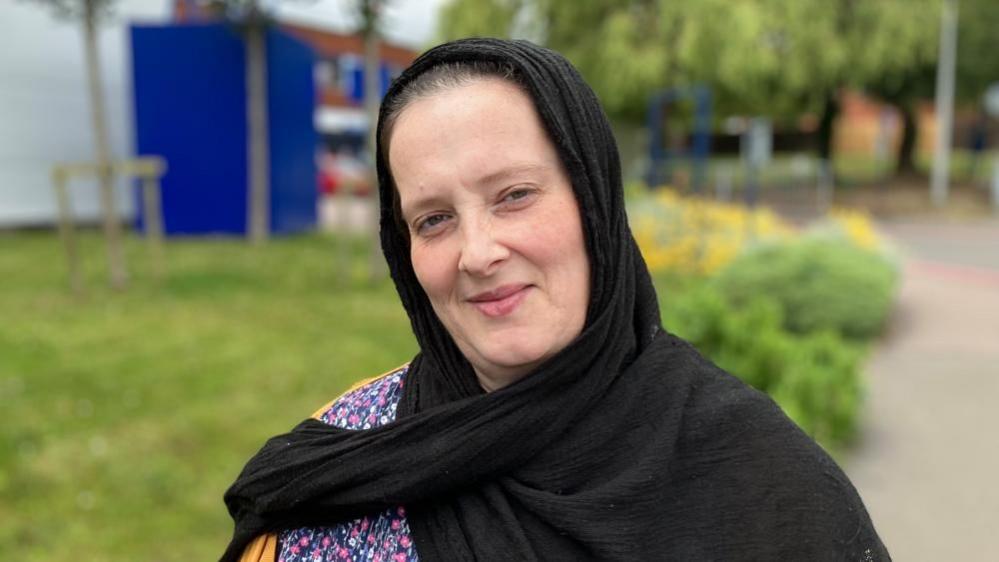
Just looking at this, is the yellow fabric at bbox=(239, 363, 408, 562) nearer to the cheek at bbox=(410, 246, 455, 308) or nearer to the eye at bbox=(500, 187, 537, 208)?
the cheek at bbox=(410, 246, 455, 308)

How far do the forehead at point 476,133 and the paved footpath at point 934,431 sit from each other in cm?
297

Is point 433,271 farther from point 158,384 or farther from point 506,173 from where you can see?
point 158,384

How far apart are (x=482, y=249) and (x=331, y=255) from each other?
10.4 metres

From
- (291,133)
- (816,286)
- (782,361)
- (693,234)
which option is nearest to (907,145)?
(693,234)

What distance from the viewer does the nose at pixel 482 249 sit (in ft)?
4.30

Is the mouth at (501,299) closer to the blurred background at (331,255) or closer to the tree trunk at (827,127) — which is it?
the blurred background at (331,255)

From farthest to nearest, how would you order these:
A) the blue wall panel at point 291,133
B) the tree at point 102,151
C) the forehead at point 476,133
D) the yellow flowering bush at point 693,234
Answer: the blue wall panel at point 291,133 < the yellow flowering bush at point 693,234 < the tree at point 102,151 < the forehead at point 476,133

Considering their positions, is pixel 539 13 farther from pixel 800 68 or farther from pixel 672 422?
pixel 672 422

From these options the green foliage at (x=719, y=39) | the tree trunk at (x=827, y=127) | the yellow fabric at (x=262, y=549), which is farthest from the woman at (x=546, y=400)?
the tree trunk at (x=827, y=127)

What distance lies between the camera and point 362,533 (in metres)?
1.45

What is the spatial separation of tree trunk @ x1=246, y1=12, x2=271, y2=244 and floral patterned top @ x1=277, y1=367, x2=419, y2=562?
38.4 ft

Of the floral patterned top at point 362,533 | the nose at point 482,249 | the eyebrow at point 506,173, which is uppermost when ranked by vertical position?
the eyebrow at point 506,173

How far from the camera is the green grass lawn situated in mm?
3701

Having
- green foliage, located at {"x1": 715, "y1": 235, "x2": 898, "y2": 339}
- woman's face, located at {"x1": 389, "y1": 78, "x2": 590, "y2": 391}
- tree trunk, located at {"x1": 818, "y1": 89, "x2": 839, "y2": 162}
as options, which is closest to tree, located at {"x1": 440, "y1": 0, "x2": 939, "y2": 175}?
tree trunk, located at {"x1": 818, "y1": 89, "x2": 839, "y2": 162}
